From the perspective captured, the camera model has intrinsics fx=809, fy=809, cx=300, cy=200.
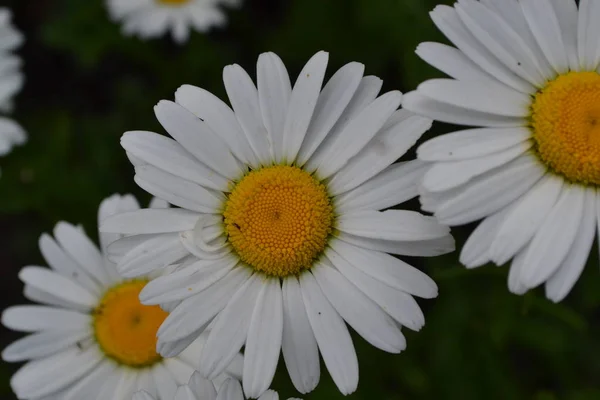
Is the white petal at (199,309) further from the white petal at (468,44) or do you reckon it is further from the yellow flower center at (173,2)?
the yellow flower center at (173,2)

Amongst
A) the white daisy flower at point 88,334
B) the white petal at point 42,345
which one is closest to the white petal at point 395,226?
the white daisy flower at point 88,334

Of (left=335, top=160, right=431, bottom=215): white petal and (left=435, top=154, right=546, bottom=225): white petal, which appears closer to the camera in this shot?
(left=435, top=154, right=546, bottom=225): white petal

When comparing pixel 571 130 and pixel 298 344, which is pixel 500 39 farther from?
pixel 298 344

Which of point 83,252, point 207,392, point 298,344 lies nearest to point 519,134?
point 298,344

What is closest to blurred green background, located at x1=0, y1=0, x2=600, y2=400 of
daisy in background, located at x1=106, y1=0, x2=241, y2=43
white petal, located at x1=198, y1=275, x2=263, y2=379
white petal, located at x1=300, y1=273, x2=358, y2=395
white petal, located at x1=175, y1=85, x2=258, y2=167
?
daisy in background, located at x1=106, y1=0, x2=241, y2=43

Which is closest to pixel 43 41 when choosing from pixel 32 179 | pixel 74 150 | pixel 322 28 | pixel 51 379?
pixel 74 150

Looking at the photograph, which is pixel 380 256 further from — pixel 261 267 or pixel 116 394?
pixel 116 394

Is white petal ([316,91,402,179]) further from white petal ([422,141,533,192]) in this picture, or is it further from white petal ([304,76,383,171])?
white petal ([422,141,533,192])
